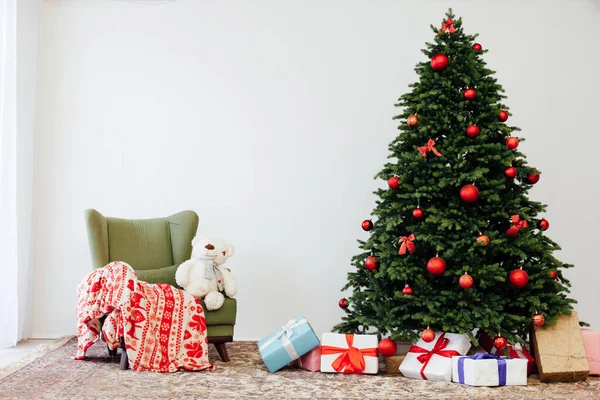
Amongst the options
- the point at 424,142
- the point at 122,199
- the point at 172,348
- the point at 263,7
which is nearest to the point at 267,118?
the point at 263,7

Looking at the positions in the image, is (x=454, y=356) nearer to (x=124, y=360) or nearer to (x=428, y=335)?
(x=428, y=335)

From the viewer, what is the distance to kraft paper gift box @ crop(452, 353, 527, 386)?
3.16 meters

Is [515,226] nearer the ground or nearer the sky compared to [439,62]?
nearer the ground

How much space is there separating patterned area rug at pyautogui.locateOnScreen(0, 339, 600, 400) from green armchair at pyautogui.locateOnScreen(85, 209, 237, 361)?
1.90ft

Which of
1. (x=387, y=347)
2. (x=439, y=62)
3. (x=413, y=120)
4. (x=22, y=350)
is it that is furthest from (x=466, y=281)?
(x=22, y=350)

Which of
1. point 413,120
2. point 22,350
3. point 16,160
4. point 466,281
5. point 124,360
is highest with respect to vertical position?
point 413,120

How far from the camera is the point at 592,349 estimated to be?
11.3 feet

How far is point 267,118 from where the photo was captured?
4910 mm

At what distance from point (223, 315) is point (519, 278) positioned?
5.83ft

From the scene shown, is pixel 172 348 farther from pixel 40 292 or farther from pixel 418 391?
pixel 40 292

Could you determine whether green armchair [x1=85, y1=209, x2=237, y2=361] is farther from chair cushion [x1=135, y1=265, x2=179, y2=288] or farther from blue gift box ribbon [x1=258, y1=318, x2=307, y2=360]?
blue gift box ribbon [x1=258, y1=318, x2=307, y2=360]

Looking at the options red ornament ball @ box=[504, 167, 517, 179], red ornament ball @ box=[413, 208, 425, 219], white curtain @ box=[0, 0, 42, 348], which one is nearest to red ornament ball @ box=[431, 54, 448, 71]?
red ornament ball @ box=[504, 167, 517, 179]

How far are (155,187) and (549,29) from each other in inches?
136

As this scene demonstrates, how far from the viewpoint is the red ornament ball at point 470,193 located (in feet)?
11.2
